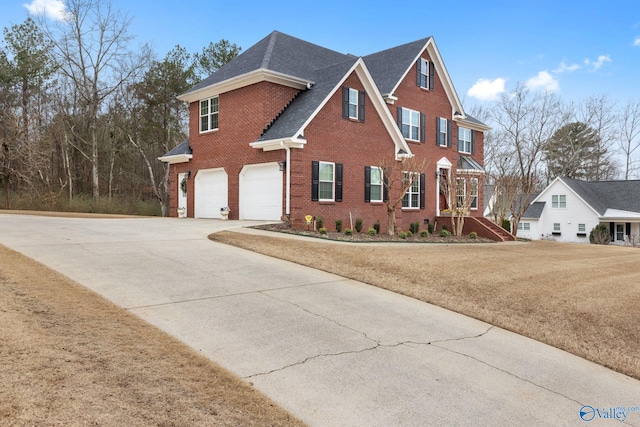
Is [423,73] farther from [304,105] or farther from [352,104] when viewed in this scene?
[304,105]

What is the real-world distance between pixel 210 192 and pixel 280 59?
266 inches

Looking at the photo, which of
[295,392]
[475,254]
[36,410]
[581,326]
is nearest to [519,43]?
[475,254]

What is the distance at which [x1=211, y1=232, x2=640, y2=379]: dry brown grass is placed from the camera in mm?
6364

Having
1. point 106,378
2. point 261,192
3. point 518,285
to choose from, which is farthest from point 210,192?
point 106,378

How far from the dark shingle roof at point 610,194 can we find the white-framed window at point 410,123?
21980mm

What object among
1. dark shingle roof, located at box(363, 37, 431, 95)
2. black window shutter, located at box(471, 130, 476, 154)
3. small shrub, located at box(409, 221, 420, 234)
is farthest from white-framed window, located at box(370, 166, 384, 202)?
black window shutter, located at box(471, 130, 476, 154)

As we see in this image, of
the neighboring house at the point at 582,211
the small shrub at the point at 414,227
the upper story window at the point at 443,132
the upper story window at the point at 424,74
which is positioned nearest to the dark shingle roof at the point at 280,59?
the upper story window at the point at 424,74

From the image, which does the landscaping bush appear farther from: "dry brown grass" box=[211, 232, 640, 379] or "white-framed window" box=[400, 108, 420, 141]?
"dry brown grass" box=[211, 232, 640, 379]

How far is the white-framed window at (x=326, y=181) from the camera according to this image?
1750 cm

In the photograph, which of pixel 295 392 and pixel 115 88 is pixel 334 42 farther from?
pixel 295 392

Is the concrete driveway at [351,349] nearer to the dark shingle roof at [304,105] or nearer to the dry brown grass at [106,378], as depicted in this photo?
the dry brown grass at [106,378]

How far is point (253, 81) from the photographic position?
18.3 meters

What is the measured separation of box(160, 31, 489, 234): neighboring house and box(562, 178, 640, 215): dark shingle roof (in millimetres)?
21782

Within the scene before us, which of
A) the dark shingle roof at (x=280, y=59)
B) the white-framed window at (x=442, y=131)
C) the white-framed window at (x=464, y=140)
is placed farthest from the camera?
the white-framed window at (x=464, y=140)
